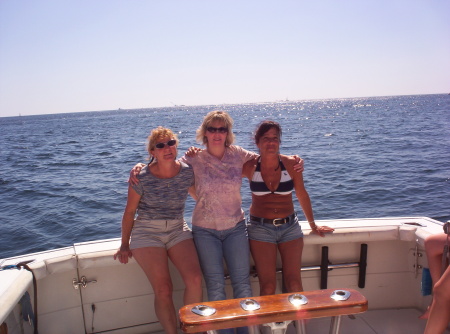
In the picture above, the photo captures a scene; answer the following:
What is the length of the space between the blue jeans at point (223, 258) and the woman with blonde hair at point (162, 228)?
0.07 metres

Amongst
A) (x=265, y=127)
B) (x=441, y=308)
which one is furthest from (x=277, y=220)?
(x=441, y=308)

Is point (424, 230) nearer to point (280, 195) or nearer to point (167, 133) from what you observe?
point (280, 195)

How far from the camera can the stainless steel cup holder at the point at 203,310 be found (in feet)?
5.93

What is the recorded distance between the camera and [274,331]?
191 cm

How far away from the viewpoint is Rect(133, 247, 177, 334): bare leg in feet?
9.21

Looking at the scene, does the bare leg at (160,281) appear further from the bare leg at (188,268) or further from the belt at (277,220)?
the belt at (277,220)

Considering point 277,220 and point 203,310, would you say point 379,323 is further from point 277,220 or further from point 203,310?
point 203,310

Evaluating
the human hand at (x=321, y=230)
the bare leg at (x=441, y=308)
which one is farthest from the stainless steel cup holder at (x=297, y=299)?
the human hand at (x=321, y=230)

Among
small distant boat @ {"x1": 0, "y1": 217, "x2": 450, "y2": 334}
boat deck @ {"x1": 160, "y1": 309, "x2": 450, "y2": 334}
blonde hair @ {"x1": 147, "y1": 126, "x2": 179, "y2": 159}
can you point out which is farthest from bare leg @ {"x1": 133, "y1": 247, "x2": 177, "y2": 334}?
boat deck @ {"x1": 160, "y1": 309, "x2": 450, "y2": 334}

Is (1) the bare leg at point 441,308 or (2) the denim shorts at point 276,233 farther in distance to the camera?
(2) the denim shorts at point 276,233

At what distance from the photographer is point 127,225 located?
9.98ft

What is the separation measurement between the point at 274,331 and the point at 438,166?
1501cm

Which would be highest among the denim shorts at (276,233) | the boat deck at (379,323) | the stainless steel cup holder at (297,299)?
the stainless steel cup holder at (297,299)

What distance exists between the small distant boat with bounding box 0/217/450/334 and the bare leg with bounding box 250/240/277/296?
0.78ft
